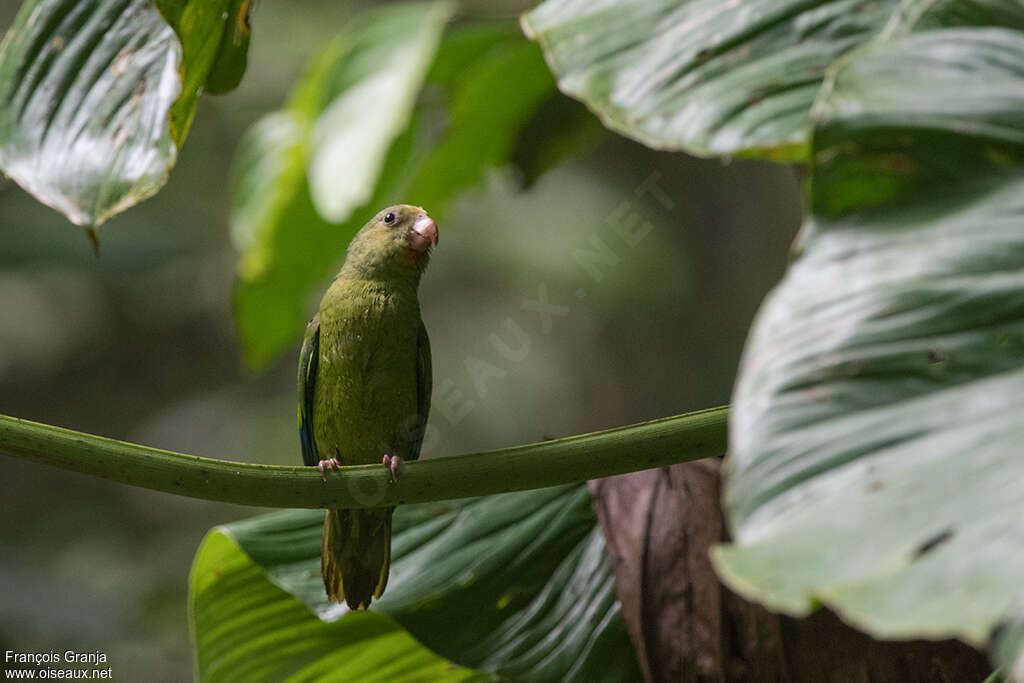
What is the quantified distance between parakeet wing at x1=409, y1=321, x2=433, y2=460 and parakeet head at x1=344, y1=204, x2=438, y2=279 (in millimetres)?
153

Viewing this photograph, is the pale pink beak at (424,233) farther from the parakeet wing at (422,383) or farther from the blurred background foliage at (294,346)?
the blurred background foliage at (294,346)

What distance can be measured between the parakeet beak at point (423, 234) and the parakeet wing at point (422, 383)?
0.21 meters

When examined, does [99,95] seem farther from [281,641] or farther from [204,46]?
[281,641]

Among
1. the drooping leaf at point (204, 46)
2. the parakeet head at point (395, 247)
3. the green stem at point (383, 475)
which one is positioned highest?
the drooping leaf at point (204, 46)

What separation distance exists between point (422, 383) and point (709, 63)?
126 centimetres

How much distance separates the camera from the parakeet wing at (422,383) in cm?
256

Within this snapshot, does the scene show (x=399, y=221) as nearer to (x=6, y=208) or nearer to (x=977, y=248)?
(x=977, y=248)

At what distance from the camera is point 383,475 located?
64.3 inches

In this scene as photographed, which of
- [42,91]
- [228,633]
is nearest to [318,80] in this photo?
[42,91]

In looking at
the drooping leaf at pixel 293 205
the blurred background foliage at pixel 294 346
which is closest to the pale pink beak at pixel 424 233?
the drooping leaf at pixel 293 205

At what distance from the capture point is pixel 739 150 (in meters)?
1.43

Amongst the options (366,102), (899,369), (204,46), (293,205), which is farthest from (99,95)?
(293,205)

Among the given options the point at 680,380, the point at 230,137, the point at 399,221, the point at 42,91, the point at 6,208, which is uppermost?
the point at 42,91

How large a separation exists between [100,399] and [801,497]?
23.2 ft
